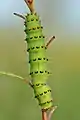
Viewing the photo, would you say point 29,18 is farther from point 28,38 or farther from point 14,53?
point 14,53

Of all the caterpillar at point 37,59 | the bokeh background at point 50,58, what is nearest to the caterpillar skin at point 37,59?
the caterpillar at point 37,59

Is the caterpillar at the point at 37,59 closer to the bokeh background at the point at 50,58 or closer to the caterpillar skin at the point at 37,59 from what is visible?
the caterpillar skin at the point at 37,59

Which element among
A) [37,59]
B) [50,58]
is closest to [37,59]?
[37,59]

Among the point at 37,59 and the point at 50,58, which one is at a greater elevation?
the point at 50,58

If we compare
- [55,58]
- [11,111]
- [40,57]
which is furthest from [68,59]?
[40,57]

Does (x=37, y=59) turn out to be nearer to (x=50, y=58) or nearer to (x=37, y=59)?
(x=37, y=59)
